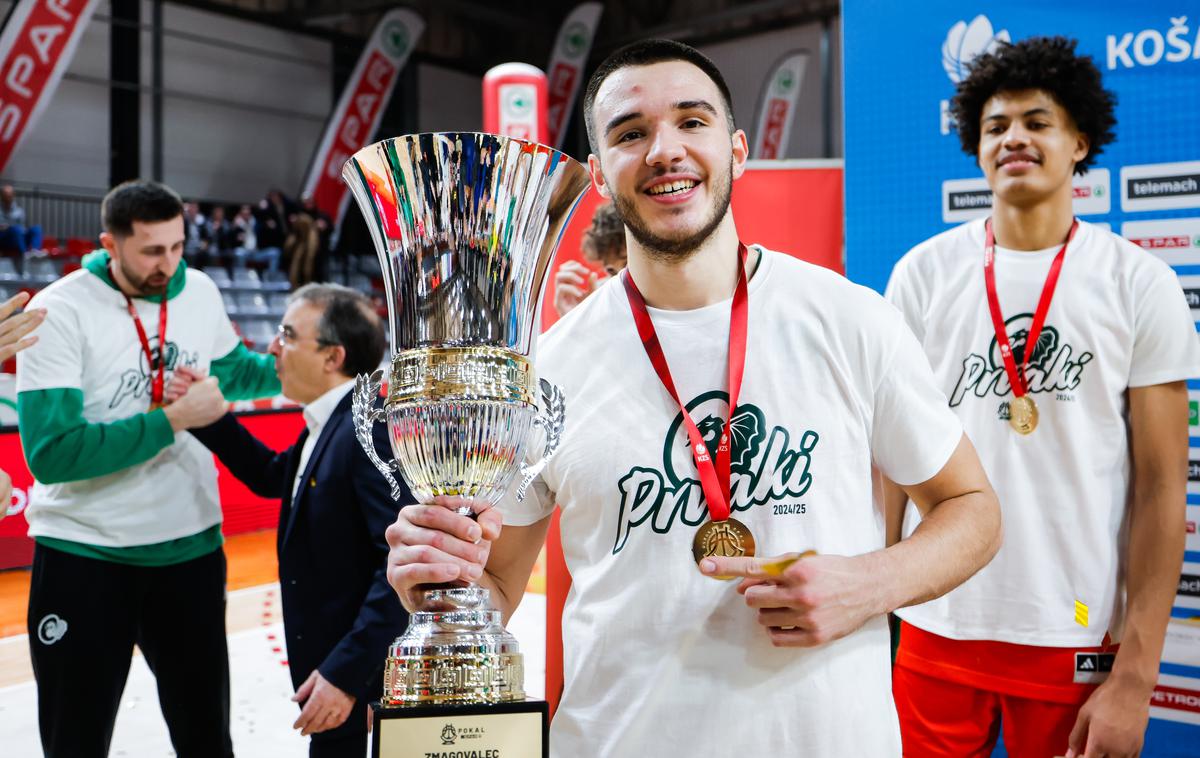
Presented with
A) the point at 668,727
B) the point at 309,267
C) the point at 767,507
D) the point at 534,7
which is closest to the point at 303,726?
the point at 668,727

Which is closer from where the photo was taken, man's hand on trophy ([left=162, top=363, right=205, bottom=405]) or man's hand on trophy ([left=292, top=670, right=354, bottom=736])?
man's hand on trophy ([left=292, top=670, right=354, bottom=736])

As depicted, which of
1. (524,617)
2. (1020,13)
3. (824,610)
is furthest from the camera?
(524,617)

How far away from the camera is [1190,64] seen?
2.48m

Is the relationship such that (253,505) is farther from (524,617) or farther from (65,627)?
(65,627)

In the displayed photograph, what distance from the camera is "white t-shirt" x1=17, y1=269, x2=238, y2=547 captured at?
2824mm

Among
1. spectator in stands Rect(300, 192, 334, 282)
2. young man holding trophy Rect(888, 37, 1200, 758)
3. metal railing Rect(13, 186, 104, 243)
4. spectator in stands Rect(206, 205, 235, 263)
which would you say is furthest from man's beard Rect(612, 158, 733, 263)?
metal railing Rect(13, 186, 104, 243)

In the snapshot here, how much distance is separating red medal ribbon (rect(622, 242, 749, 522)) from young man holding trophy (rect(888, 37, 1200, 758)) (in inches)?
32.1

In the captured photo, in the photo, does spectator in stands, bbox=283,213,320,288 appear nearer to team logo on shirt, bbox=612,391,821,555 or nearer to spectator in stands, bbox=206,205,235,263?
spectator in stands, bbox=206,205,235,263

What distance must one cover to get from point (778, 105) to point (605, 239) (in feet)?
47.4

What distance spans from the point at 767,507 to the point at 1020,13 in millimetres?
2000

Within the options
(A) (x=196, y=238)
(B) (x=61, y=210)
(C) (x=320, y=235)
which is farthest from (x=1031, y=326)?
(B) (x=61, y=210)

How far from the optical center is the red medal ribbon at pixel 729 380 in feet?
4.34

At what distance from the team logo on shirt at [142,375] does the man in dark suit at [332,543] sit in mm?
544

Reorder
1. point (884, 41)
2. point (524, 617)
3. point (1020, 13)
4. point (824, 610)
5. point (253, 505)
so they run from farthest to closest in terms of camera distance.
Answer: point (253, 505) → point (524, 617) → point (884, 41) → point (1020, 13) → point (824, 610)
